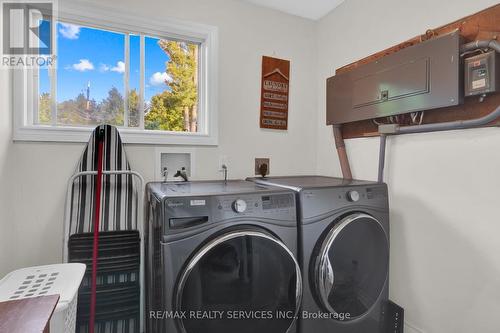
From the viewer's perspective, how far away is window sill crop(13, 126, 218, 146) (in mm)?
1633

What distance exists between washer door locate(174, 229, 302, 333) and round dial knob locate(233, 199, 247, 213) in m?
0.10

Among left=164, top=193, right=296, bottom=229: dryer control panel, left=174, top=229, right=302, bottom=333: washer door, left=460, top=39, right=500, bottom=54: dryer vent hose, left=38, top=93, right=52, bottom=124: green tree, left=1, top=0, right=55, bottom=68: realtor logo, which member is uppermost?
left=1, top=0, right=55, bottom=68: realtor logo

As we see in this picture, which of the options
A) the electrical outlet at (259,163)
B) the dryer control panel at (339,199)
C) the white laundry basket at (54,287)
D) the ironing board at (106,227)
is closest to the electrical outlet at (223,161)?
the electrical outlet at (259,163)

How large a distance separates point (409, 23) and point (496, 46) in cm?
60

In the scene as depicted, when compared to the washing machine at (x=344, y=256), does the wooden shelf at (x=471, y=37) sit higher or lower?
higher

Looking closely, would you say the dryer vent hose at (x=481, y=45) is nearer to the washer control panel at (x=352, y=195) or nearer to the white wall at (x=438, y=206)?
the white wall at (x=438, y=206)

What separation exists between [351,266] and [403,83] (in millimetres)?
1080

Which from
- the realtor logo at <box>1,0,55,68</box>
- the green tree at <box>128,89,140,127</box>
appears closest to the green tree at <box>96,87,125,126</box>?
the green tree at <box>128,89,140,127</box>

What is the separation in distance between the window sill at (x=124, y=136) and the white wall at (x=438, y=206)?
3.94 ft

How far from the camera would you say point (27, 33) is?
5.62 feet

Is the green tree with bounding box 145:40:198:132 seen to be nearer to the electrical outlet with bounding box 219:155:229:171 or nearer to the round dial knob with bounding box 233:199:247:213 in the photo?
the electrical outlet with bounding box 219:155:229:171

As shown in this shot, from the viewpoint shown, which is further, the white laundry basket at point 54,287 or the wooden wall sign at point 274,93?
the wooden wall sign at point 274,93

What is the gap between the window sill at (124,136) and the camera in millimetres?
1633

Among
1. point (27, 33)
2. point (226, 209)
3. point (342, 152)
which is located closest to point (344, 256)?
point (226, 209)
